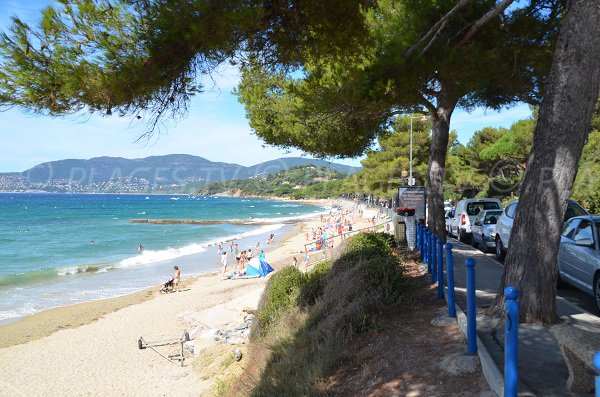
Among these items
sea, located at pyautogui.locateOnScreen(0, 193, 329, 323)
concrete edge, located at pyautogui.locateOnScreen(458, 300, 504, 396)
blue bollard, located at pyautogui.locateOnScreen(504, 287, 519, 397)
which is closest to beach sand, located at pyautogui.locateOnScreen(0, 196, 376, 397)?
sea, located at pyautogui.locateOnScreen(0, 193, 329, 323)

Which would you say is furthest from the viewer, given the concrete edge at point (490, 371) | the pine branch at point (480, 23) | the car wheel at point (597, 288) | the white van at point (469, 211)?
the white van at point (469, 211)

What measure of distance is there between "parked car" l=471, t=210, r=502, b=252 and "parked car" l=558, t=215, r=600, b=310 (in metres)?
4.87

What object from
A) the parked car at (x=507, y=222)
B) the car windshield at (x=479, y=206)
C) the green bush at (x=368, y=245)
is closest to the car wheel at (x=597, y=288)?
the green bush at (x=368, y=245)

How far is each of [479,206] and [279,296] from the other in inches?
384

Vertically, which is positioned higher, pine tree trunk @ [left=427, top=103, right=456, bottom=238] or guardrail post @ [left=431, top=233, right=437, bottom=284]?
pine tree trunk @ [left=427, top=103, right=456, bottom=238]

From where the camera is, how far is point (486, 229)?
13312mm

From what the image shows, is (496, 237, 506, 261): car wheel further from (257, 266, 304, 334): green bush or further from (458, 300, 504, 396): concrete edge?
(458, 300, 504, 396): concrete edge

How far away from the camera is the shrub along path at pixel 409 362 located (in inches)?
161

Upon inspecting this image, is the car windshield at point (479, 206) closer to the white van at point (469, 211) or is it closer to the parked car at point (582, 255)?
the white van at point (469, 211)

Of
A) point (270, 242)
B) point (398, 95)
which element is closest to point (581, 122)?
point (398, 95)

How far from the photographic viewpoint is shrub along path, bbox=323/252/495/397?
408 cm

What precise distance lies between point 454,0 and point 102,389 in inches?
446

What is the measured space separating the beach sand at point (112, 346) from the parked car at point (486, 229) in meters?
7.59

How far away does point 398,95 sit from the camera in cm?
762
